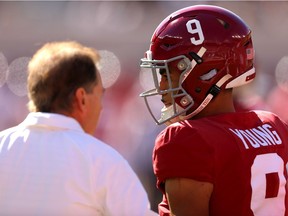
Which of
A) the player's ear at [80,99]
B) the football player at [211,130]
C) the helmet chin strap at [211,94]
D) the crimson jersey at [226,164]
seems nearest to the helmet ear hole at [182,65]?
the football player at [211,130]

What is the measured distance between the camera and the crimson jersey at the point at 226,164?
237 centimetres

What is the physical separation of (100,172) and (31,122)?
0.31 meters

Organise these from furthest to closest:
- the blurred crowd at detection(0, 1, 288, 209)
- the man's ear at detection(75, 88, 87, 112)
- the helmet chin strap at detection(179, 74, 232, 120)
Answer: the blurred crowd at detection(0, 1, 288, 209) → the helmet chin strap at detection(179, 74, 232, 120) → the man's ear at detection(75, 88, 87, 112)

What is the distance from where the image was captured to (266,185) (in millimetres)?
2473

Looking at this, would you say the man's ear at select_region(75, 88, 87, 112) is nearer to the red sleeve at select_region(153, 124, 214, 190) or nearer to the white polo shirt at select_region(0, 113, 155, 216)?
the white polo shirt at select_region(0, 113, 155, 216)

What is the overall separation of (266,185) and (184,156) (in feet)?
1.13

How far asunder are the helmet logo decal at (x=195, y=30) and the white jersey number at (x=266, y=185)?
0.54 metres

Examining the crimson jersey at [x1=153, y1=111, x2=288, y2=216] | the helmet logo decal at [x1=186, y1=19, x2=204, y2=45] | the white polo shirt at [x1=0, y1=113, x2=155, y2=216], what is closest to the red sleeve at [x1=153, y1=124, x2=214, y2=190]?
the crimson jersey at [x1=153, y1=111, x2=288, y2=216]

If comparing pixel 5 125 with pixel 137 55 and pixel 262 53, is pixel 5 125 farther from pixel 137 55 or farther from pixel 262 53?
pixel 262 53

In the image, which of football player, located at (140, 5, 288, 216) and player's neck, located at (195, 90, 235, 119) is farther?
player's neck, located at (195, 90, 235, 119)

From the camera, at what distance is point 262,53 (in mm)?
8508

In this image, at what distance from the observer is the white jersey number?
8.03 ft

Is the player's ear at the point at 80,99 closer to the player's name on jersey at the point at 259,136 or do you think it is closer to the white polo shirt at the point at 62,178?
the white polo shirt at the point at 62,178

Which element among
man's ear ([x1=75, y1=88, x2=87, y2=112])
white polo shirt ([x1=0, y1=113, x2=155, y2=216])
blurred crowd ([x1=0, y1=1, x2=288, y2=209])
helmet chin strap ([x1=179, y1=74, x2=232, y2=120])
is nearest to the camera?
white polo shirt ([x1=0, y1=113, x2=155, y2=216])
